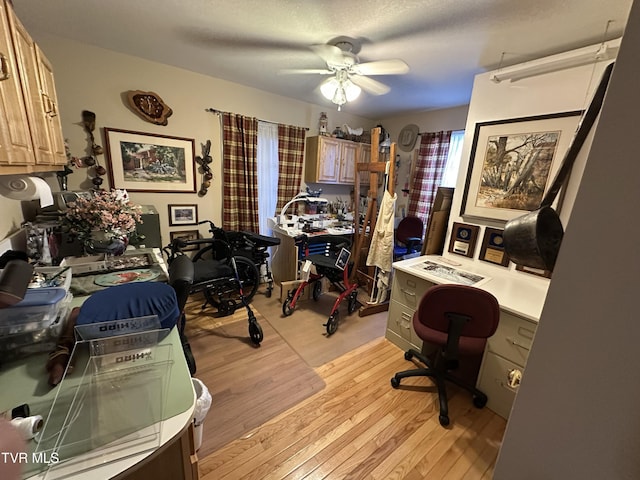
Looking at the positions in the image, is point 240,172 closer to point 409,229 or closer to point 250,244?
point 250,244

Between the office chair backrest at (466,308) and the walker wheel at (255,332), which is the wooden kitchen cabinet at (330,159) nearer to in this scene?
the walker wheel at (255,332)

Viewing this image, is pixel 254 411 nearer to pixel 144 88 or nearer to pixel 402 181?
pixel 144 88

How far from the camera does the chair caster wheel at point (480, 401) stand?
5.53 ft

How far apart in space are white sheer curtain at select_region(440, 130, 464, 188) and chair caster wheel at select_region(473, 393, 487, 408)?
2658 millimetres

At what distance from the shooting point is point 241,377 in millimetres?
1860

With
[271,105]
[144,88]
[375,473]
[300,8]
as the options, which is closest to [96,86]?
[144,88]

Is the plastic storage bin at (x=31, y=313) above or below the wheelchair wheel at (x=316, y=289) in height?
above

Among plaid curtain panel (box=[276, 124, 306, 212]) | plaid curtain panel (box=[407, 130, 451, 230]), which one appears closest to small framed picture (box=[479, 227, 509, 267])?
plaid curtain panel (box=[407, 130, 451, 230])

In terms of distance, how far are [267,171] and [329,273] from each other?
1.72 meters

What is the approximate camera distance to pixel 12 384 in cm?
78

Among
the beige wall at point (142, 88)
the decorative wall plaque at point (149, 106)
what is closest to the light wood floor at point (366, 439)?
the beige wall at point (142, 88)

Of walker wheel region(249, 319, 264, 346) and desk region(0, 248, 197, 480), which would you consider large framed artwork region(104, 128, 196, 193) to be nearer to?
walker wheel region(249, 319, 264, 346)

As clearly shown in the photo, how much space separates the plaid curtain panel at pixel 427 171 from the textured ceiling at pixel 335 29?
1051 millimetres

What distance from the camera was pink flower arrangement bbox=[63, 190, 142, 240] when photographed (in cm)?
158
